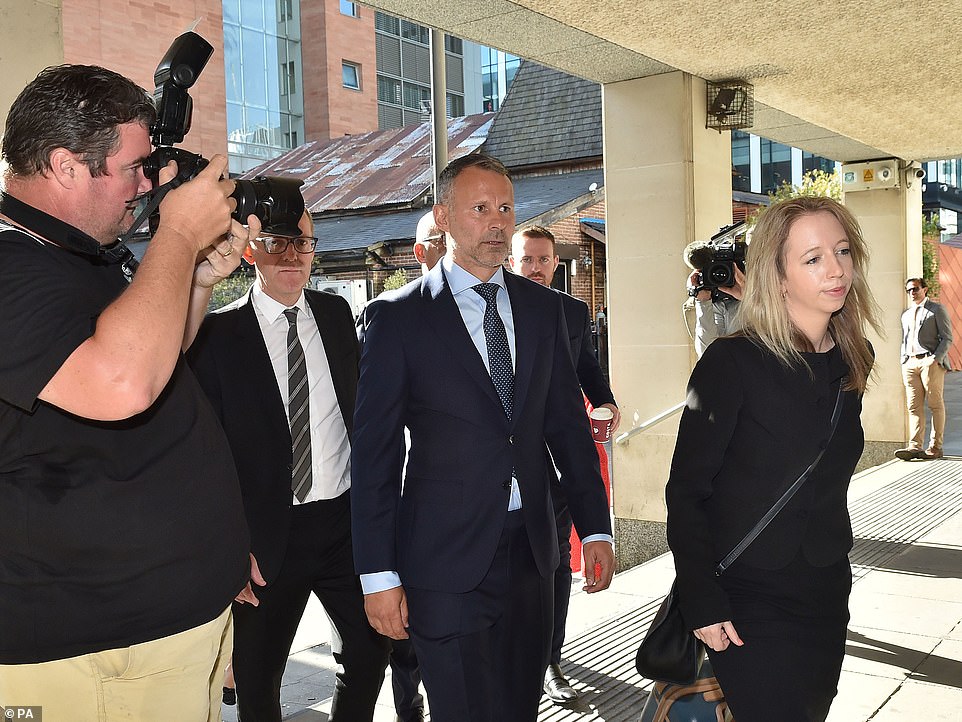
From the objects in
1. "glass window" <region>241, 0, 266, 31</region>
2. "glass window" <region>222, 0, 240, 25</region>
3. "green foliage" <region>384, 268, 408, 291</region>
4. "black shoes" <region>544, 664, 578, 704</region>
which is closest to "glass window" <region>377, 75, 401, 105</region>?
"glass window" <region>241, 0, 266, 31</region>

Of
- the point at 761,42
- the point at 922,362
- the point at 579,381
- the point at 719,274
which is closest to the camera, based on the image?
the point at 579,381

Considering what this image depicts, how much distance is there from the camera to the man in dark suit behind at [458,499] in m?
2.68

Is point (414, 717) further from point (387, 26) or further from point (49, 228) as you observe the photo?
point (387, 26)

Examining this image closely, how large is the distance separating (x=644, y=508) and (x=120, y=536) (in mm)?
5538

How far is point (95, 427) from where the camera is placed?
5.76 ft

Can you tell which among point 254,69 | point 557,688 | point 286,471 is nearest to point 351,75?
point 254,69

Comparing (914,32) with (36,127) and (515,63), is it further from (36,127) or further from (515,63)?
(515,63)

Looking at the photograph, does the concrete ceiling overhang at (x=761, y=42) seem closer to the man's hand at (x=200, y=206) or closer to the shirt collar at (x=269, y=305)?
the shirt collar at (x=269, y=305)

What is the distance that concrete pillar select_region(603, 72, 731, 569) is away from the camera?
6.67 m

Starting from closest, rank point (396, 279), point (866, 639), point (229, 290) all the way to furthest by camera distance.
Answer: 1. point (866, 639)
2. point (396, 279)
3. point (229, 290)

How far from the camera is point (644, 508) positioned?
22.8ft

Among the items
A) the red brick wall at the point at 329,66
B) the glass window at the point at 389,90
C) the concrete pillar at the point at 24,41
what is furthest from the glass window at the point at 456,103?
the concrete pillar at the point at 24,41

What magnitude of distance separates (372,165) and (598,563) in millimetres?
23618

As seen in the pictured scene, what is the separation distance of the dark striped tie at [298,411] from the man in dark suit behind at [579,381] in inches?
36.8
